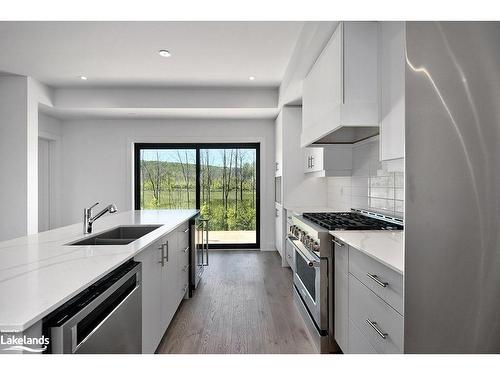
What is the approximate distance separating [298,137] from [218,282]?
220cm

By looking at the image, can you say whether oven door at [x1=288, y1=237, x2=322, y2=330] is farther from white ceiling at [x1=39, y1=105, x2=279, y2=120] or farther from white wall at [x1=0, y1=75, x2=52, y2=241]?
white wall at [x1=0, y1=75, x2=52, y2=241]

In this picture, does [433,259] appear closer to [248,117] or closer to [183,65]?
[183,65]

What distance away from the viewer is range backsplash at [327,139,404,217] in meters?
2.51

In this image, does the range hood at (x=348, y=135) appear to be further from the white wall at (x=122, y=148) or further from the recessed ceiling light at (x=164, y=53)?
the white wall at (x=122, y=148)

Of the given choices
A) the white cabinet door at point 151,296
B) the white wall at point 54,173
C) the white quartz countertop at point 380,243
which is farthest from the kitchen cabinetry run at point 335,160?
the white wall at point 54,173

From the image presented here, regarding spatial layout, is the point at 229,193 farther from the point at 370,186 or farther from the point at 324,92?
the point at 324,92

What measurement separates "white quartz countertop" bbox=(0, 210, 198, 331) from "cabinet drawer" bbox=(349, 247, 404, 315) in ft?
3.79

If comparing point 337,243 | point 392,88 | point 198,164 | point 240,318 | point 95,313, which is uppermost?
point 392,88

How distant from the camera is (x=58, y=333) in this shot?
94 cm

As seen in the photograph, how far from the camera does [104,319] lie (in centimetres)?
123

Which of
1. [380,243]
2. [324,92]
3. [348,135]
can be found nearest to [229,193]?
[348,135]

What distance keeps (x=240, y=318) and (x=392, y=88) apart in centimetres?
210

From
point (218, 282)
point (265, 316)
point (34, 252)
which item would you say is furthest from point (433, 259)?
point (218, 282)

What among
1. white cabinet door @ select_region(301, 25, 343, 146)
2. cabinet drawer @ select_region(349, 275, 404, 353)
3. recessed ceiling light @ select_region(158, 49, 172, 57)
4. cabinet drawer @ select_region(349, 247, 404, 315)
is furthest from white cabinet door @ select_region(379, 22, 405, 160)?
recessed ceiling light @ select_region(158, 49, 172, 57)
